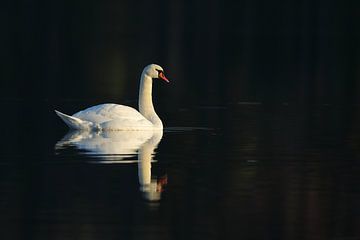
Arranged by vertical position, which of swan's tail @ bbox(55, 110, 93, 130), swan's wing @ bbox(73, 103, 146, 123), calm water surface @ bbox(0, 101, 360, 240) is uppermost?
swan's wing @ bbox(73, 103, 146, 123)

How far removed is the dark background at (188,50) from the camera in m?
34.7

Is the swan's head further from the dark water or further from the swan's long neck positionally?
the dark water

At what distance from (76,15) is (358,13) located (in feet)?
63.6

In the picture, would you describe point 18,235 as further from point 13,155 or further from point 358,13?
point 358,13

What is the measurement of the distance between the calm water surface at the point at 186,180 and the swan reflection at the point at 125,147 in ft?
0.07

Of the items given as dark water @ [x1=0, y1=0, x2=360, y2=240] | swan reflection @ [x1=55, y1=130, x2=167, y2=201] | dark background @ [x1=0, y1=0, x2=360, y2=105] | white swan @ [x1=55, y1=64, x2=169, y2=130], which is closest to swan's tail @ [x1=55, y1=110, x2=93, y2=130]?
white swan @ [x1=55, y1=64, x2=169, y2=130]

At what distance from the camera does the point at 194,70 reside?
43.9 meters

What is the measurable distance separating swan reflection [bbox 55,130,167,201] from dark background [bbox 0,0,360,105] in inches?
308

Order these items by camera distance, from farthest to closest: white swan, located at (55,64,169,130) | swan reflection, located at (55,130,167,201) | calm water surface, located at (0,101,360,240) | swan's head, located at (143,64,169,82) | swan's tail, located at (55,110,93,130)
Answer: swan's head, located at (143,64,169,82) < white swan, located at (55,64,169,130) < swan's tail, located at (55,110,93,130) < swan reflection, located at (55,130,167,201) < calm water surface, located at (0,101,360,240)

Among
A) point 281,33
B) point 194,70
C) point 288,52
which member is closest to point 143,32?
point 281,33

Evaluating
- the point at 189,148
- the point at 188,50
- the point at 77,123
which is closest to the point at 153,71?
the point at 77,123

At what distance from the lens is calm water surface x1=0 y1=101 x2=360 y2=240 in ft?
A: 46.5

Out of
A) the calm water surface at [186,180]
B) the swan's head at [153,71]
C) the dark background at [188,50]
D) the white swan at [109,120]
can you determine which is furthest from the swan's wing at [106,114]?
the dark background at [188,50]

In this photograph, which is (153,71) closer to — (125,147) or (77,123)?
(77,123)
